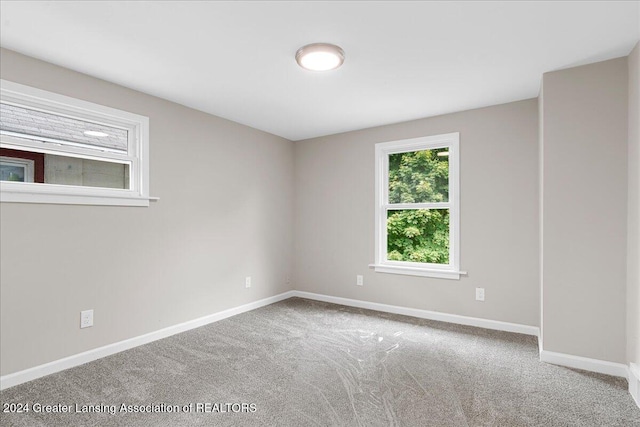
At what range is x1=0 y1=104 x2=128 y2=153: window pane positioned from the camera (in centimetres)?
238

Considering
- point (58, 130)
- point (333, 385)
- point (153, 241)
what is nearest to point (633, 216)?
point (333, 385)

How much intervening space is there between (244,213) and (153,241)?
1216 millimetres

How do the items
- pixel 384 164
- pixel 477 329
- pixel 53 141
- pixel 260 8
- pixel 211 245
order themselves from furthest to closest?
pixel 384 164 < pixel 211 245 < pixel 477 329 < pixel 53 141 < pixel 260 8

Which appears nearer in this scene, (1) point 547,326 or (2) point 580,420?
(2) point 580,420

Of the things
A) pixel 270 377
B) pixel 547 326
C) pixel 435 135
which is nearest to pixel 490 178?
pixel 435 135

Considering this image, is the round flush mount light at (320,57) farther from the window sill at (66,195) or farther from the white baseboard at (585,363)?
the white baseboard at (585,363)

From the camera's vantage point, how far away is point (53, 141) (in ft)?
8.44

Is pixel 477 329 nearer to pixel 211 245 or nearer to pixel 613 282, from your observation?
pixel 613 282

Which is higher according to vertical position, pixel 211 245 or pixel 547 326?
pixel 211 245

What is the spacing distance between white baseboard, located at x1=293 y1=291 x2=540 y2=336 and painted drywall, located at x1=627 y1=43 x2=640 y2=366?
1.00 m

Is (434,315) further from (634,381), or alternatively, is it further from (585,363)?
(634,381)

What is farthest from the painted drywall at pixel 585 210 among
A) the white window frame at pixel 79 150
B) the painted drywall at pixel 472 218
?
the white window frame at pixel 79 150

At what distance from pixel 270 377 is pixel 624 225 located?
2.78 meters

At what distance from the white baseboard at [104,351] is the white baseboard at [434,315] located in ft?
3.74
